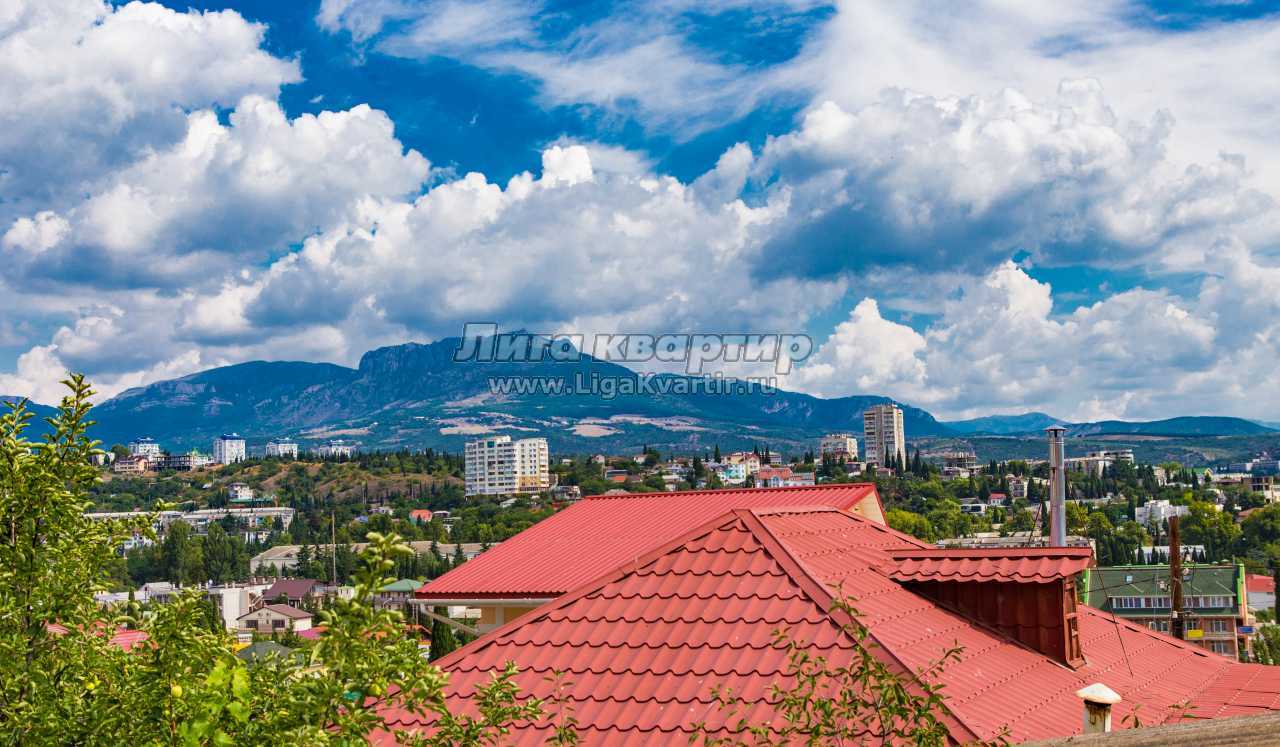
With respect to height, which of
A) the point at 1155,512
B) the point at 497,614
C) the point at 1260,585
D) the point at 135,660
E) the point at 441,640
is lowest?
the point at 1260,585

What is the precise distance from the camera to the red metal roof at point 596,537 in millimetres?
15062

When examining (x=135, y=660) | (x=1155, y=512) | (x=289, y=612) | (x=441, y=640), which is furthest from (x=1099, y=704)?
(x=1155, y=512)

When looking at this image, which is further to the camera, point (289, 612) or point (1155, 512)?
point (1155, 512)

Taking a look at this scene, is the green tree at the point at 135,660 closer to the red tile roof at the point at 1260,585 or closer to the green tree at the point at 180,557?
the red tile roof at the point at 1260,585

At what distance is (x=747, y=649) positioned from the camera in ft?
25.1

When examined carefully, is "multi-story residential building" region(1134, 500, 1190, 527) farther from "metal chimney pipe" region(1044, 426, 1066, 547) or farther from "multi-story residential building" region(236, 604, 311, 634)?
"metal chimney pipe" region(1044, 426, 1066, 547)

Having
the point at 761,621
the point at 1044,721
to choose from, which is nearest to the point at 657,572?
the point at 761,621

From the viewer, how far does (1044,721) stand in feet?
24.6

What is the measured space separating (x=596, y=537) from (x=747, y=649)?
868cm

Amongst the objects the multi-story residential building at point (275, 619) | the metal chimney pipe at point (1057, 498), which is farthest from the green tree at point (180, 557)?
the metal chimney pipe at point (1057, 498)

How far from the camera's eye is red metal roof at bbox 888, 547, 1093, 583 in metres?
9.01

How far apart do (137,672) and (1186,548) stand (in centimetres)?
15029

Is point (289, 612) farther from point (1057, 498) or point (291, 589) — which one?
point (1057, 498)

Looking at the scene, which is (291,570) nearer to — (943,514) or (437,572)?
(437,572)
